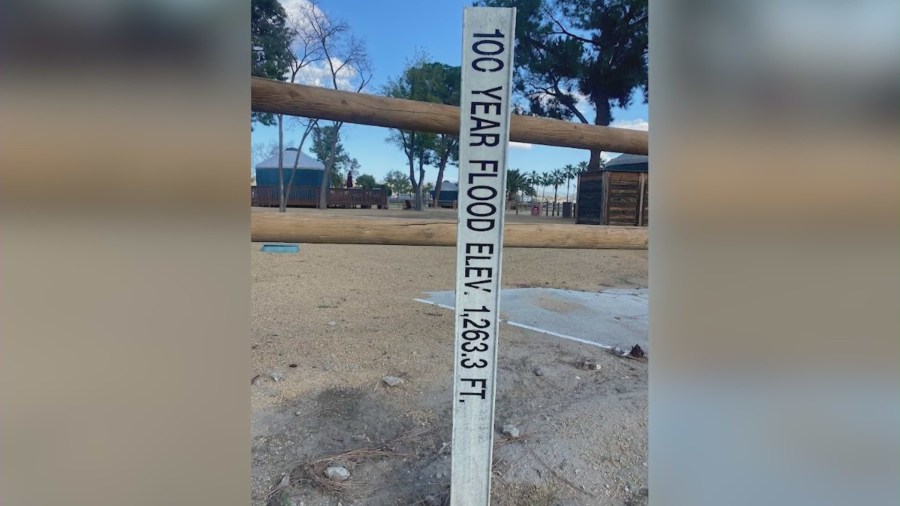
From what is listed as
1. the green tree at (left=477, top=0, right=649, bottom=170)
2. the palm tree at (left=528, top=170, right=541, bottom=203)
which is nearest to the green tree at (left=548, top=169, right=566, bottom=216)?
the palm tree at (left=528, top=170, right=541, bottom=203)

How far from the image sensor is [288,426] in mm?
2182

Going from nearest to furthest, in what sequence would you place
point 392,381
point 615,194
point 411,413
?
point 411,413
point 392,381
point 615,194

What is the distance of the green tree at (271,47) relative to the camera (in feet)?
30.7

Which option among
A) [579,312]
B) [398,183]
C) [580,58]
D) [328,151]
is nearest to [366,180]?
[398,183]

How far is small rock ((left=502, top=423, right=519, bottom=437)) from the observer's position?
7.14 ft

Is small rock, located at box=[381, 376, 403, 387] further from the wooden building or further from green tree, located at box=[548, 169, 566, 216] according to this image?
green tree, located at box=[548, 169, 566, 216]

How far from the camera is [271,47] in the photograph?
11516 mm

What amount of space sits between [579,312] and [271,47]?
35.4 feet

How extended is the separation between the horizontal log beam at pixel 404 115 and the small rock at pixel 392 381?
1.57m

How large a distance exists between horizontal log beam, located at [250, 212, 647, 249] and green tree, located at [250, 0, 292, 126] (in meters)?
8.36

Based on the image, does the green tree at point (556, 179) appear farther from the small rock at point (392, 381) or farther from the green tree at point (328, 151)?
the small rock at point (392, 381)

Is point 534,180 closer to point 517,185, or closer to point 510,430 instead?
point 517,185
